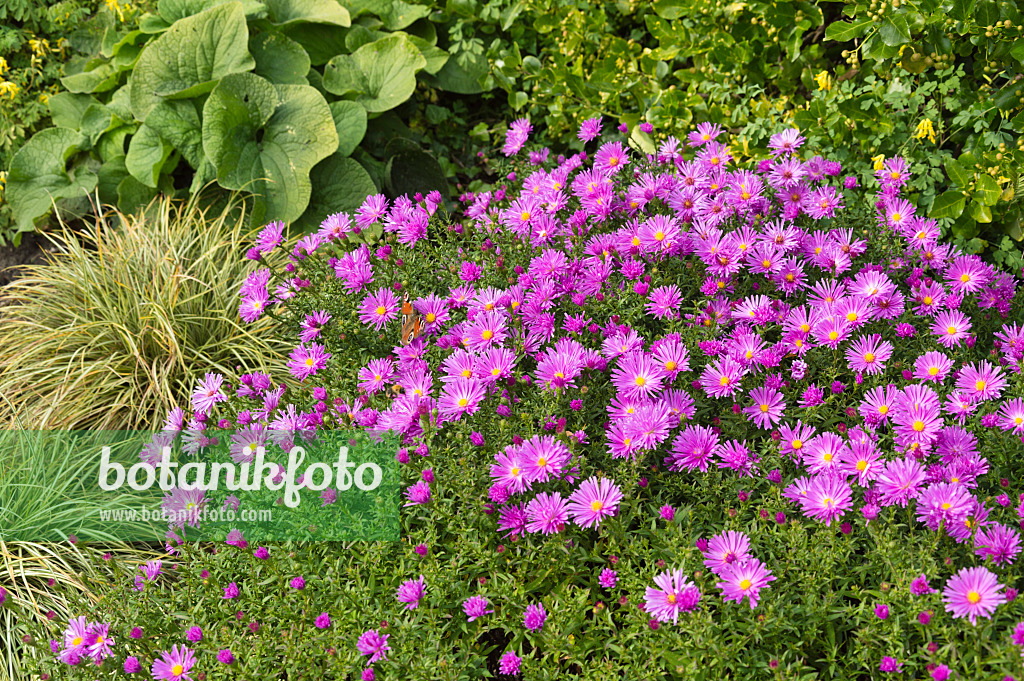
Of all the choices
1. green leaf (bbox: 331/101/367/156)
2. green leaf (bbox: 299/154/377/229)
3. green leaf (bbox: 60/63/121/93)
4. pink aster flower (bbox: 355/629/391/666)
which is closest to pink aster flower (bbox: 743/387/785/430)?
pink aster flower (bbox: 355/629/391/666)

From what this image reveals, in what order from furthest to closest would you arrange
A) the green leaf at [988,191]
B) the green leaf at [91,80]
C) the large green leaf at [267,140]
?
the green leaf at [91,80] → the large green leaf at [267,140] → the green leaf at [988,191]

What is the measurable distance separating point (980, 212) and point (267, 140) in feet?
8.93

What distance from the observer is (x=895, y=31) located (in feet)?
7.72

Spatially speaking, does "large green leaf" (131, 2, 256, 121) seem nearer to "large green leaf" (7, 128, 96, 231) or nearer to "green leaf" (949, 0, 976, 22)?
"large green leaf" (7, 128, 96, 231)

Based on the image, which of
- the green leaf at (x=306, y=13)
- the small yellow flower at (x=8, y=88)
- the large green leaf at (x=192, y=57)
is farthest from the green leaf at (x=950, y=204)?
the small yellow flower at (x=8, y=88)

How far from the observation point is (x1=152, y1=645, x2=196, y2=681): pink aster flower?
5.01ft

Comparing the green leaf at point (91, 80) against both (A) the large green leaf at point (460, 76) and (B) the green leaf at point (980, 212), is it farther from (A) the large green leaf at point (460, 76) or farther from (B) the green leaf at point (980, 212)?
(B) the green leaf at point (980, 212)

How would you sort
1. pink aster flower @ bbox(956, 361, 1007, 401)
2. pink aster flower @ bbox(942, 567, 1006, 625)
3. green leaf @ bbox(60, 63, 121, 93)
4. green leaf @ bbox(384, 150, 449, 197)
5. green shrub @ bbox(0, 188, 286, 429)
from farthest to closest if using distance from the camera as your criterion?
green leaf @ bbox(60, 63, 121, 93), green leaf @ bbox(384, 150, 449, 197), green shrub @ bbox(0, 188, 286, 429), pink aster flower @ bbox(956, 361, 1007, 401), pink aster flower @ bbox(942, 567, 1006, 625)

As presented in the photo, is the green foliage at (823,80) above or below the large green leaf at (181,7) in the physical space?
above

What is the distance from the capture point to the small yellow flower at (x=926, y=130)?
2426mm

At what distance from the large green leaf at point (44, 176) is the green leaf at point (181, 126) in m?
0.55

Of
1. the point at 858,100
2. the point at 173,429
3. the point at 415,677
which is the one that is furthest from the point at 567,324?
the point at 858,100

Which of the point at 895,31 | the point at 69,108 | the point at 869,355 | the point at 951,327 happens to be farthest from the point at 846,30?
the point at 69,108

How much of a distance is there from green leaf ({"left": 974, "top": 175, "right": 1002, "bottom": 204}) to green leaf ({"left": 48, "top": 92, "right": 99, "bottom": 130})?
382 centimetres
